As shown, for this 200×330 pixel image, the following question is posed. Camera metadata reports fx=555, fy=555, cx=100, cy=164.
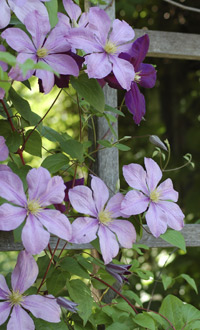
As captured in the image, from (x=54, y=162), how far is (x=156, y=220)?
7.8 inches

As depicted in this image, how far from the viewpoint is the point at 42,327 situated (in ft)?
2.73

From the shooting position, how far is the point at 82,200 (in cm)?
78

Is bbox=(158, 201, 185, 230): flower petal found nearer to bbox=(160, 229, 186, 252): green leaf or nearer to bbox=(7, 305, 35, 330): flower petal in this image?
bbox=(160, 229, 186, 252): green leaf

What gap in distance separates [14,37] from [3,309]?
0.36 m

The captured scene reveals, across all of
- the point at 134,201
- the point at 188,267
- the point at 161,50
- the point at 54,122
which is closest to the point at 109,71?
the point at 134,201

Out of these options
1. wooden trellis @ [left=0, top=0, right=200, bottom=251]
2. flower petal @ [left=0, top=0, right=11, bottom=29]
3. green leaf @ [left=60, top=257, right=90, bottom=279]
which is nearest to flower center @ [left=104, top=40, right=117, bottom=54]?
flower petal @ [left=0, top=0, right=11, bottom=29]

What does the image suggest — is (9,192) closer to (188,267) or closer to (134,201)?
(134,201)

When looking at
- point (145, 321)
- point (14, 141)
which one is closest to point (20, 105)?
point (14, 141)

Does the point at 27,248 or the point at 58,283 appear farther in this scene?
the point at 58,283

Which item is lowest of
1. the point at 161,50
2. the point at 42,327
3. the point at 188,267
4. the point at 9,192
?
the point at 188,267

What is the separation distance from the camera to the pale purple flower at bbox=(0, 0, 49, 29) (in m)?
0.72

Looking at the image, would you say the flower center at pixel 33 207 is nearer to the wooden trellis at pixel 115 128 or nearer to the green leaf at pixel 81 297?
the green leaf at pixel 81 297

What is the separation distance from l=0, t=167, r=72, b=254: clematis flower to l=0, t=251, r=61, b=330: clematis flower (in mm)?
58

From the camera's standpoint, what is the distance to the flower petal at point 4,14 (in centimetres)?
72
